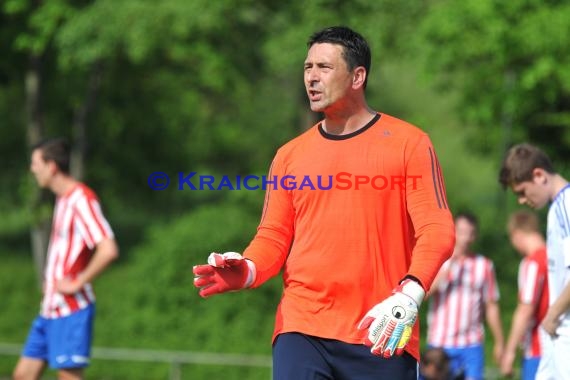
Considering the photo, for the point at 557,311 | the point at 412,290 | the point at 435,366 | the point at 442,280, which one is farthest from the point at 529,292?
the point at 412,290

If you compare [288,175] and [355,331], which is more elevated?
[288,175]

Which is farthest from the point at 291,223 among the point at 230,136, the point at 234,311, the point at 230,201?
the point at 230,136

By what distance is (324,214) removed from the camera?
4.45 meters

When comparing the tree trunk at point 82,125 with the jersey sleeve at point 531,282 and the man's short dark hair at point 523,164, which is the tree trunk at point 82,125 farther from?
the man's short dark hair at point 523,164

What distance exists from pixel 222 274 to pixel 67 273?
3.66 m

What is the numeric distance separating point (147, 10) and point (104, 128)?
20.5 feet

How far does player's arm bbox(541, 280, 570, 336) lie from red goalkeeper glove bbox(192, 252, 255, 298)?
188 cm

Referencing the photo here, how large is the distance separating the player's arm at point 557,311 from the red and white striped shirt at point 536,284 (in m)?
2.13

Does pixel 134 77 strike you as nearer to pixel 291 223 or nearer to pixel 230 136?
pixel 230 136

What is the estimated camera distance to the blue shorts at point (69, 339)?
25.2 feet

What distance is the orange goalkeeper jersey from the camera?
14.3ft
